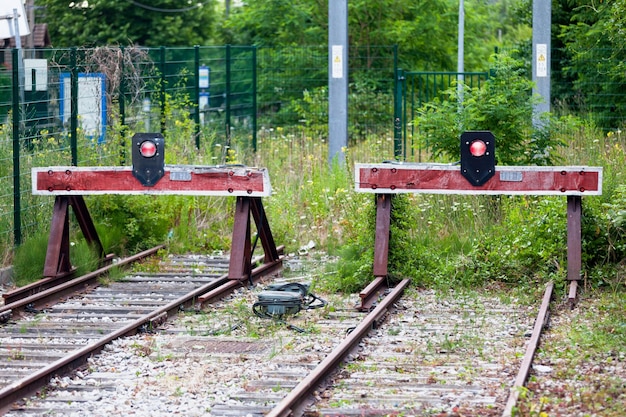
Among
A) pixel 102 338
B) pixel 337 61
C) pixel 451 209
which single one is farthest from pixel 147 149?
pixel 337 61

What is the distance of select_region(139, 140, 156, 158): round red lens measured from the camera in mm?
11344

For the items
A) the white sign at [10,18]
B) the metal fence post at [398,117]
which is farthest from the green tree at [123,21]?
the white sign at [10,18]

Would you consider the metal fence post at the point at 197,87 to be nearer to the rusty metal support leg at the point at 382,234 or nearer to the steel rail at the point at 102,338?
the steel rail at the point at 102,338

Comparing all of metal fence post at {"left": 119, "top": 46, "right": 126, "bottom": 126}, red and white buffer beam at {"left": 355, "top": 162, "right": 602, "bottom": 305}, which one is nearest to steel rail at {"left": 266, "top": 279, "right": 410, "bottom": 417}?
red and white buffer beam at {"left": 355, "top": 162, "right": 602, "bottom": 305}

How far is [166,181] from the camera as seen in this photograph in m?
11.5

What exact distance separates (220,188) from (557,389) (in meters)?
5.06

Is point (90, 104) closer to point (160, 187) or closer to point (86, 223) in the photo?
point (86, 223)

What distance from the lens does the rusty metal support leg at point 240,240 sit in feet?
37.4

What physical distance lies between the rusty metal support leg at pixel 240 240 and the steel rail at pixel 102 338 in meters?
0.11

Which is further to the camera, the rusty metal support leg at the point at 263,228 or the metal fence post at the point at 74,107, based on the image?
the metal fence post at the point at 74,107

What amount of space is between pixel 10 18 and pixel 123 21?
127ft

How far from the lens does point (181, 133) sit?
16.6 m

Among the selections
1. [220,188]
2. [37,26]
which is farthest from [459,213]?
[37,26]

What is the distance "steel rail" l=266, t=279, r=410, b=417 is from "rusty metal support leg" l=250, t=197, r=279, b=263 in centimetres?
222
